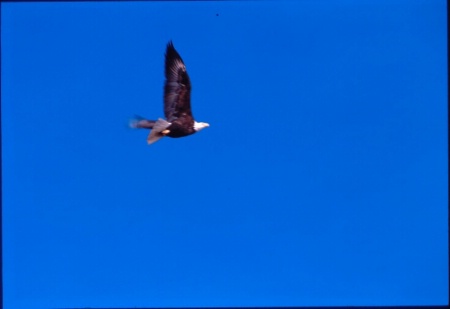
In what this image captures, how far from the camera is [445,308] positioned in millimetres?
5957

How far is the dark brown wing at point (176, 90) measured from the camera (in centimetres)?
710

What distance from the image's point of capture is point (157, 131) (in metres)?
6.86

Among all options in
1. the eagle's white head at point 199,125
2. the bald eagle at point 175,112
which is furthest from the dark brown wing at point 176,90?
the eagle's white head at point 199,125

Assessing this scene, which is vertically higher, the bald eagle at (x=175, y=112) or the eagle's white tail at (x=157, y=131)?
the bald eagle at (x=175, y=112)

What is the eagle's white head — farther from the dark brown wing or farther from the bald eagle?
the dark brown wing

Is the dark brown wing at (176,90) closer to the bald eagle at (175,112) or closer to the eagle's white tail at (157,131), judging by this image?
the bald eagle at (175,112)

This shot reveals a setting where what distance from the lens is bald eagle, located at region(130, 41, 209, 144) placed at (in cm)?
686

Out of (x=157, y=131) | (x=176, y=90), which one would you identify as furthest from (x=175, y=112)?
(x=157, y=131)

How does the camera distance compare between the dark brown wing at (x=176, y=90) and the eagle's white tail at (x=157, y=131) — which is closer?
the eagle's white tail at (x=157, y=131)

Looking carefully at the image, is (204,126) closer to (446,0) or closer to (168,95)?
(168,95)

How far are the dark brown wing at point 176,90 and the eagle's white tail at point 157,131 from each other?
0.21 meters

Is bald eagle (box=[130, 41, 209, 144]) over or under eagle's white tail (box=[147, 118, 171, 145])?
over

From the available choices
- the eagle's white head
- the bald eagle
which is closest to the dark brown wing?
the bald eagle

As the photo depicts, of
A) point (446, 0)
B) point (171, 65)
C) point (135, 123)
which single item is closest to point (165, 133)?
point (135, 123)
